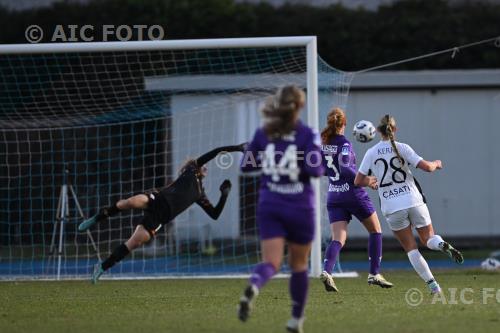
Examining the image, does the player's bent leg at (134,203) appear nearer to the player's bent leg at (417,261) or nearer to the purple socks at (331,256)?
the purple socks at (331,256)

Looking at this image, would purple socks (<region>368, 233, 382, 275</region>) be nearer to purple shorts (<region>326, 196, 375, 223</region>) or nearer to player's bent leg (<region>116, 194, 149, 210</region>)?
purple shorts (<region>326, 196, 375, 223</region>)

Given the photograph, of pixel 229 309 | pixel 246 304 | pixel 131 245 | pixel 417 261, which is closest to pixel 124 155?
pixel 131 245

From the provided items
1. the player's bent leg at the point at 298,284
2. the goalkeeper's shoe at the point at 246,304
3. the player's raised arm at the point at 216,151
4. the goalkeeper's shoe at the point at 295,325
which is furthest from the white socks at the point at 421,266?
the goalkeeper's shoe at the point at 246,304

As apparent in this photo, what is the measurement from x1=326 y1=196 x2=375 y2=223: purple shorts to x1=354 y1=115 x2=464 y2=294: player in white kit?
88 centimetres

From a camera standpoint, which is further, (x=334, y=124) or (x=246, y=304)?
(x=334, y=124)

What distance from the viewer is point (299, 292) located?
24.3ft

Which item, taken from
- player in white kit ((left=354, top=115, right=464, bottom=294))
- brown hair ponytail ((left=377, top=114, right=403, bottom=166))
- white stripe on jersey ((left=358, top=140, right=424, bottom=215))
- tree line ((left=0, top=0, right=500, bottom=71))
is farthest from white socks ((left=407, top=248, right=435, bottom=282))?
tree line ((left=0, top=0, right=500, bottom=71))

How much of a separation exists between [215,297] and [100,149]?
898cm

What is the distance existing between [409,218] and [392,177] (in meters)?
0.48

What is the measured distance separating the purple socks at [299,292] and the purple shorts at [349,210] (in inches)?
165

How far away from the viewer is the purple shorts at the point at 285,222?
7.31 m

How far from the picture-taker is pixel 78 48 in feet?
49.2

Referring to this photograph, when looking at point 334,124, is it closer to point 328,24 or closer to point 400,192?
point 400,192

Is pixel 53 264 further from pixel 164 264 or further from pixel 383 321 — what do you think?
pixel 383 321
